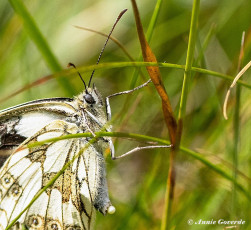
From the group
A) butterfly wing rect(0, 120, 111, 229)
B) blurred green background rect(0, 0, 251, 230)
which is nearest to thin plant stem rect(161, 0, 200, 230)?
blurred green background rect(0, 0, 251, 230)

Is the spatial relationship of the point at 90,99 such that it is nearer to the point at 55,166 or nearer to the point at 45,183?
the point at 55,166

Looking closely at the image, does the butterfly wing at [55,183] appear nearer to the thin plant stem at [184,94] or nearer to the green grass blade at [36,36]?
the green grass blade at [36,36]

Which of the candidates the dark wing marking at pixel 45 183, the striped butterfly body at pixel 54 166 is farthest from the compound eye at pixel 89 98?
the dark wing marking at pixel 45 183

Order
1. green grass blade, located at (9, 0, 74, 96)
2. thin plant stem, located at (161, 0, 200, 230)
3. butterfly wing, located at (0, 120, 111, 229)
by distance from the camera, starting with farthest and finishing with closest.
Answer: butterfly wing, located at (0, 120, 111, 229), green grass blade, located at (9, 0, 74, 96), thin plant stem, located at (161, 0, 200, 230)

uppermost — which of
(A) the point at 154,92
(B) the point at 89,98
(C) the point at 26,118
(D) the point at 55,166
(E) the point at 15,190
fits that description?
(B) the point at 89,98

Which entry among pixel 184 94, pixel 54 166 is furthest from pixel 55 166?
pixel 184 94

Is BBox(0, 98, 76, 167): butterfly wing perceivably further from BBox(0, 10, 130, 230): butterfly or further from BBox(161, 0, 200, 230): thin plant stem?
BBox(161, 0, 200, 230): thin plant stem

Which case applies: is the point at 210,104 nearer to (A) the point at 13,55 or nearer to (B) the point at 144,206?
(B) the point at 144,206

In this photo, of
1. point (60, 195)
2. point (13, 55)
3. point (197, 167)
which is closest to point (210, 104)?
point (197, 167)

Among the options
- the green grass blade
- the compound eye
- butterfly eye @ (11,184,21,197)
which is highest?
the green grass blade
